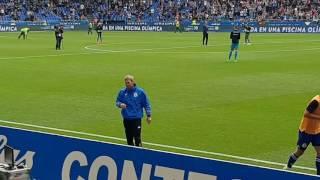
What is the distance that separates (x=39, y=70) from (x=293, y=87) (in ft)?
41.9

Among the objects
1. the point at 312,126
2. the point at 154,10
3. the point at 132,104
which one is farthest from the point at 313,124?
the point at 154,10

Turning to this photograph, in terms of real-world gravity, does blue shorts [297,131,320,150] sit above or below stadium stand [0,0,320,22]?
above

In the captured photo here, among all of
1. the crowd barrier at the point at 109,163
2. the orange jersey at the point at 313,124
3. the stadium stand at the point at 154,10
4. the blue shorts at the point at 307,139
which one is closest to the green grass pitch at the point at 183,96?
the blue shorts at the point at 307,139

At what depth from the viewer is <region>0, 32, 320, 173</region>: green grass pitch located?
576 inches

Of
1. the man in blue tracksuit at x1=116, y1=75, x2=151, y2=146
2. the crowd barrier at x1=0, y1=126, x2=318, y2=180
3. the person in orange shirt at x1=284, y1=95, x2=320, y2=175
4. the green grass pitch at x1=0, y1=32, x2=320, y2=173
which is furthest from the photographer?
the green grass pitch at x1=0, y1=32, x2=320, y2=173

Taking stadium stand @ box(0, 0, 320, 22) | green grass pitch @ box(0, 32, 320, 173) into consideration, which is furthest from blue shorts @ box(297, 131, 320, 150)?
stadium stand @ box(0, 0, 320, 22)

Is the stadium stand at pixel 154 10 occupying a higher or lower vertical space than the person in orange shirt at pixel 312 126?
lower

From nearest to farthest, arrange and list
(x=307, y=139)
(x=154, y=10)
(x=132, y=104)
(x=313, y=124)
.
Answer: (x=313, y=124), (x=307, y=139), (x=132, y=104), (x=154, y=10)

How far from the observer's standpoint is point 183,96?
20812 millimetres

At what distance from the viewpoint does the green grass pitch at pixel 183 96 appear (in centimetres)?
1464

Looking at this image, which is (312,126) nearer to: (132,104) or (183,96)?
(132,104)

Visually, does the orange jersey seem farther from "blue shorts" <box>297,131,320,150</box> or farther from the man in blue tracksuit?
the man in blue tracksuit

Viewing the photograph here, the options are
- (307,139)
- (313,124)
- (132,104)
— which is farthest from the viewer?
(132,104)

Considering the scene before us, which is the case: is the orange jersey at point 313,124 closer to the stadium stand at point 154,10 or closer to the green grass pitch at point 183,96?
the green grass pitch at point 183,96
